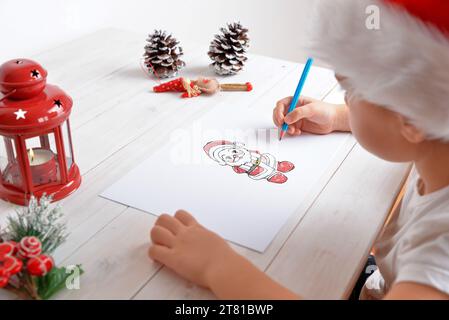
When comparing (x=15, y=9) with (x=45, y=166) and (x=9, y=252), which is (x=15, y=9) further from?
(x=9, y=252)

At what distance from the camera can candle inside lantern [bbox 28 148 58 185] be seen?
28.0 inches

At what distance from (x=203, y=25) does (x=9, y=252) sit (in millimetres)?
1499

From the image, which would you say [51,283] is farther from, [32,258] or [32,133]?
[32,133]

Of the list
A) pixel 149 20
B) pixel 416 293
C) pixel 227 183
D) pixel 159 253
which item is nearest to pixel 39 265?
pixel 159 253

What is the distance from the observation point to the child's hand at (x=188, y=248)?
0.58 meters

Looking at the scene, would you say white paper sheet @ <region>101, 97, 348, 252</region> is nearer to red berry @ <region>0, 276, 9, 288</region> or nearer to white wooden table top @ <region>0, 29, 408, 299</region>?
white wooden table top @ <region>0, 29, 408, 299</region>

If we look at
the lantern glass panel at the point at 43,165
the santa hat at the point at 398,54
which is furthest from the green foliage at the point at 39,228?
the santa hat at the point at 398,54

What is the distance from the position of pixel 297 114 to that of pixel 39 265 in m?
0.48

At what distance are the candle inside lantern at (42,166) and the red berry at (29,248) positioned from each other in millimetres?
161

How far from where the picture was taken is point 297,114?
2.80ft

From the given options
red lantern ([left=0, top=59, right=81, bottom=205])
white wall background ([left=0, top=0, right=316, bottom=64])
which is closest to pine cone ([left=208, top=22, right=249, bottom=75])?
white wall background ([left=0, top=0, right=316, bottom=64])

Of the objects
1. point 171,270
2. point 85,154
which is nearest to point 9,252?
point 171,270

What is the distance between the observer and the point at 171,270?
596 millimetres

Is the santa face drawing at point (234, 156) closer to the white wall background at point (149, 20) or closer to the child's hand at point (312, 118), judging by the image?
the child's hand at point (312, 118)
